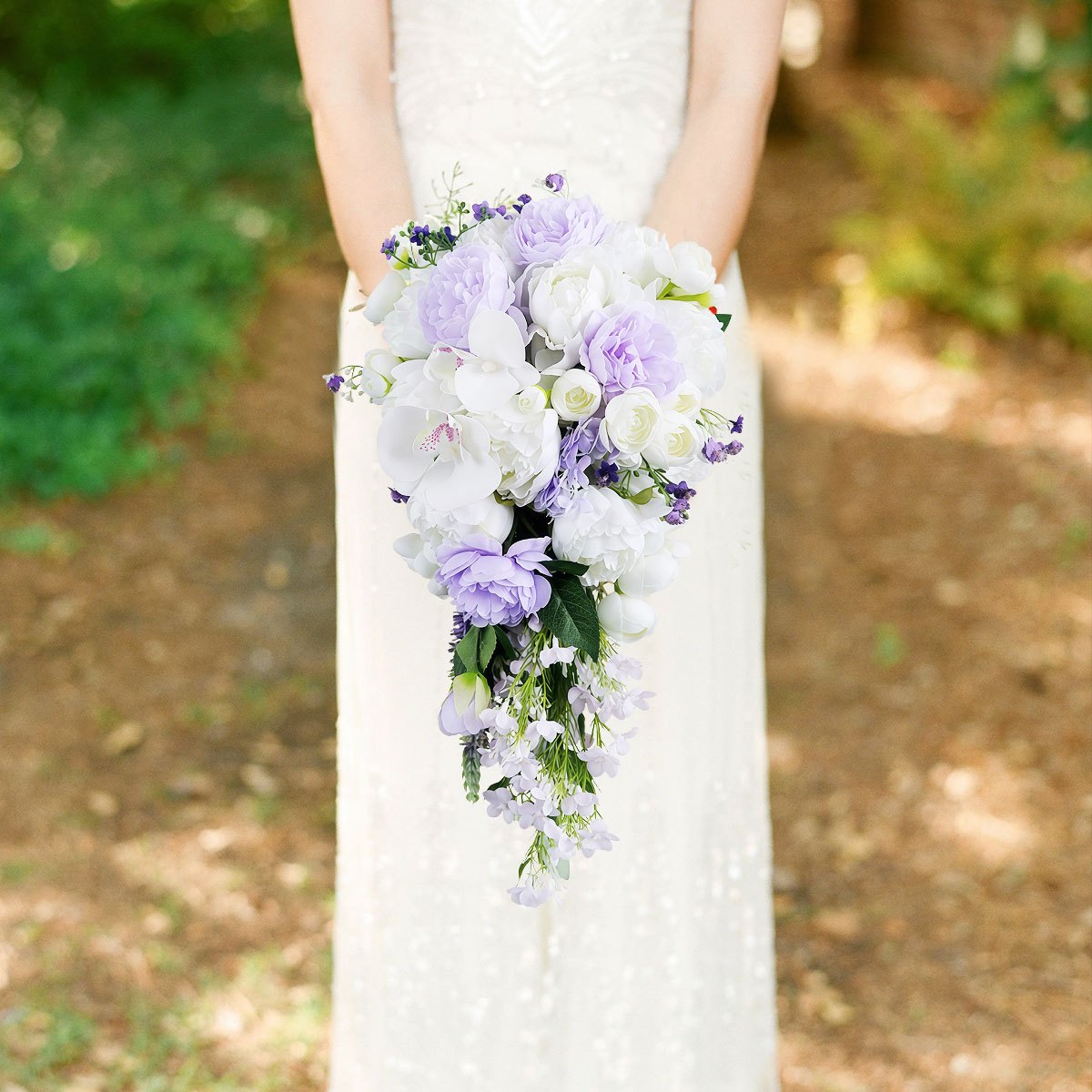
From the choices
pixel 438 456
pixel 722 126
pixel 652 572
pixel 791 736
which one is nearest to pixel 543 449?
pixel 438 456

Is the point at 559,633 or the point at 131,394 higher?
the point at 131,394

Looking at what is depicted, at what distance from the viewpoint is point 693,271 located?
61.7 inches

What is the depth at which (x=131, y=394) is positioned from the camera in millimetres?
5727

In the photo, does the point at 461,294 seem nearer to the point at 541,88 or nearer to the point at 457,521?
the point at 457,521

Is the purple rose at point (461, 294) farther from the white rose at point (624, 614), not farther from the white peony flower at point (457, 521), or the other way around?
the white rose at point (624, 614)

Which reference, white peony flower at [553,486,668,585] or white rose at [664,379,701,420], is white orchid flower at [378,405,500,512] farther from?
white rose at [664,379,701,420]

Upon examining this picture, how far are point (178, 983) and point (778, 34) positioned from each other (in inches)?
98.1

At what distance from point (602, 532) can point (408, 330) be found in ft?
1.06

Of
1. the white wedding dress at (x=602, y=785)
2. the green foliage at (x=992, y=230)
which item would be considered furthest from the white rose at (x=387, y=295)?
the green foliage at (x=992, y=230)

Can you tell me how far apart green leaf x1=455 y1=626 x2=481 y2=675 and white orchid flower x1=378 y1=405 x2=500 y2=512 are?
0.18 m

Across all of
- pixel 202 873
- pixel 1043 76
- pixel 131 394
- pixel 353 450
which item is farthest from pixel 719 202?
pixel 1043 76

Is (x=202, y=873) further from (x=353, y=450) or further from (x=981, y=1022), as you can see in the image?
(x=981, y=1022)

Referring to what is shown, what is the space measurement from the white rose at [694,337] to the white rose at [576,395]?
0.12 metres

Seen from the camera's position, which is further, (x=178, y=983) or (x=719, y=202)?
(x=178, y=983)
